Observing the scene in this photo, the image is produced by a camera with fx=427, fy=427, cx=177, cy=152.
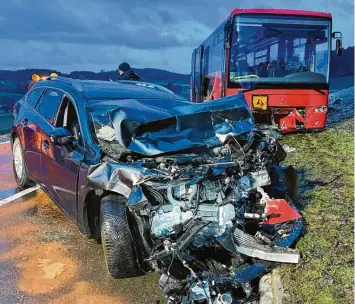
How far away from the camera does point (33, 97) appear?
629 centimetres

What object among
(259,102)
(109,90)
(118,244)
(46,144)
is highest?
(109,90)

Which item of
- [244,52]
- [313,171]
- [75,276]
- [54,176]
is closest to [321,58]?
[244,52]

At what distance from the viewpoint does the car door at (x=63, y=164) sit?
4.36 m

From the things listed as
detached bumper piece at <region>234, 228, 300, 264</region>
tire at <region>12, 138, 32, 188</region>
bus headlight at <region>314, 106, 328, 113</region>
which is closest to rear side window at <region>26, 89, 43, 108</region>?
tire at <region>12, 138, 32, 188</region>

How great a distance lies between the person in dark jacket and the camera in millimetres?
9031

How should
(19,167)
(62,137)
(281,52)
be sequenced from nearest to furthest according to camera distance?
1. (62,137)
2. (19,167)
3. (281,52)

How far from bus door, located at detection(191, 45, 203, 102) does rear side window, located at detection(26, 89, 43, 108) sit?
8.06 m

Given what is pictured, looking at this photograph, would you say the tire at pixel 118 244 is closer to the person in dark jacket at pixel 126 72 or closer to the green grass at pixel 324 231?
the green grass at pixel 324 231

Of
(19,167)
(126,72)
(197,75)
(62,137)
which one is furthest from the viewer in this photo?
(197,75)

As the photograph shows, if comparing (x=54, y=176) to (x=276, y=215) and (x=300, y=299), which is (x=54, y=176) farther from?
(x=300, y=299)

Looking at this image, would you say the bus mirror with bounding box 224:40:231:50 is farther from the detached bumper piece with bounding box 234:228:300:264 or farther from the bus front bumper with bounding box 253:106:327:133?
the detached bumper piece with bounding box 234:228:300:264

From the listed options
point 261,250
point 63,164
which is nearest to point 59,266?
point 63,164

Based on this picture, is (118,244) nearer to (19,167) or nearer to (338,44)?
(19,167)

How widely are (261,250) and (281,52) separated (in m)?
7.52
